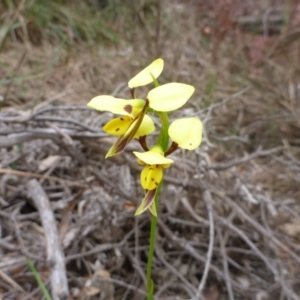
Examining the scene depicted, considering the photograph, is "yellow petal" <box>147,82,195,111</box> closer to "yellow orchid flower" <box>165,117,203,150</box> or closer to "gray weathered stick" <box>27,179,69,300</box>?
"yellow orchid flower" <box>165,117,203,150</box>

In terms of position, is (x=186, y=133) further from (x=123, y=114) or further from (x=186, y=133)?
(x=123, y=114)

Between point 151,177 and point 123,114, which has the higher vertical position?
point 123,114

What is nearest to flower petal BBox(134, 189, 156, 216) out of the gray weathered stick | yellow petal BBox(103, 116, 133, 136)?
yellow petal BBox(103, 116, 133, 136)

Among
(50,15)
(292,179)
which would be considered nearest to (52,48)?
(50,15)

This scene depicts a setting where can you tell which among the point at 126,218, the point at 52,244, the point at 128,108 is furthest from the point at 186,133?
the point at 126,218

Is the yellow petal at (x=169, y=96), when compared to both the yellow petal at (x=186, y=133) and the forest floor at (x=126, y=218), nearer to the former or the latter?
the yellow petal at (x=186, y=133)

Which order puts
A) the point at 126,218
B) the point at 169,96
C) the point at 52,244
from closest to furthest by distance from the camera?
the point at 169,96
the point at 52,244
the point at 126,218

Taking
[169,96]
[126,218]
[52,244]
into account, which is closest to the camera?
[169,96]

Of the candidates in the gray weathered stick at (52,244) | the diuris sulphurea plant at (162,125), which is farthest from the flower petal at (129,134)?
the gray weathered stick at (52,244)
